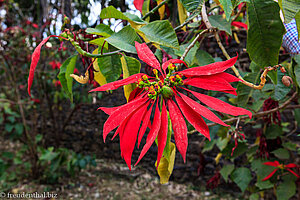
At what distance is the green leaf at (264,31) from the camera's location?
0.85 ft

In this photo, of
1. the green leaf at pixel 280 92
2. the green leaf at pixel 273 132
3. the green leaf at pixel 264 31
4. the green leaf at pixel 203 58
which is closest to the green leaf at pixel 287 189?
the green leaf at pixel 273 132

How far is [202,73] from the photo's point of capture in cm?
22

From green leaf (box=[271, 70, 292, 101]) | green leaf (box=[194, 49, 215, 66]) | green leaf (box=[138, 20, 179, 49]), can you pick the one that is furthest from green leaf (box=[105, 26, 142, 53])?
green leaf (box=[271, 70, 292, 101])

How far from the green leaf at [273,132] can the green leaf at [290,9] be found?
809 millimetres

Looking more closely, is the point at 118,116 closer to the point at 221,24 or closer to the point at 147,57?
the point at 147,57

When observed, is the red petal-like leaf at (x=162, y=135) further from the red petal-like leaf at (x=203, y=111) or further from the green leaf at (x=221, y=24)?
the green leaf at (x=221, y=24)

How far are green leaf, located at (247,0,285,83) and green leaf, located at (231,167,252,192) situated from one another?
0.96m

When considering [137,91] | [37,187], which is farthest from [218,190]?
[137,91]

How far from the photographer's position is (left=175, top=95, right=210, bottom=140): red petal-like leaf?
21 cm

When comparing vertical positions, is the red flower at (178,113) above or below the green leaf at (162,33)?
below

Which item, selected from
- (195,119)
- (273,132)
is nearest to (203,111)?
(195,119)

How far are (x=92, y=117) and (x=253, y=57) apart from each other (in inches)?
119

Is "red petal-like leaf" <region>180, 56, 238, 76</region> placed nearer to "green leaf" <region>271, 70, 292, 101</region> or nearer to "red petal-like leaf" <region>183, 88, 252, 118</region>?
"red petal-like leaf" <region>183, 88, 252, 118</region>

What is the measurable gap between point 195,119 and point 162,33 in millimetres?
130
